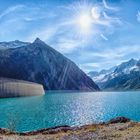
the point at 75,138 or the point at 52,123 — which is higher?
the point at 75,138

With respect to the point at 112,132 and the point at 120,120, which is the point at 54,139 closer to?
the point at 112,132

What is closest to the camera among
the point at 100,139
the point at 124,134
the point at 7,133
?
the point at 100,139

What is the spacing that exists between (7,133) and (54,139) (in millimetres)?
8009

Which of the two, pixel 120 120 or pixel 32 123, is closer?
pixel 120 120

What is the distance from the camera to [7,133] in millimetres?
36031

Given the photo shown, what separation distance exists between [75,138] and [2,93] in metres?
161

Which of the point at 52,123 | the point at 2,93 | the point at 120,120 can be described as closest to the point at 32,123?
the point at 52,123

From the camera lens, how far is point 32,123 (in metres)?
66.0

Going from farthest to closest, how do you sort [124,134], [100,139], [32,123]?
[32,123] < [124,134] < [100,139]

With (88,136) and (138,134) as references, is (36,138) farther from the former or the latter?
(138,134)

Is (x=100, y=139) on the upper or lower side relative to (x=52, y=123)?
upper

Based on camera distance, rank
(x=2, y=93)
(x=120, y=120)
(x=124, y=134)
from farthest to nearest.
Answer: (x=2, y=93) → (x=120, y=120) → (x=124, y=134)

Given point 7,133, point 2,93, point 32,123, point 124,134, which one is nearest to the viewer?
point 124,134

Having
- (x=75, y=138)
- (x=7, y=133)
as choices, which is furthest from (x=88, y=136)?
(x=7, y=133)
